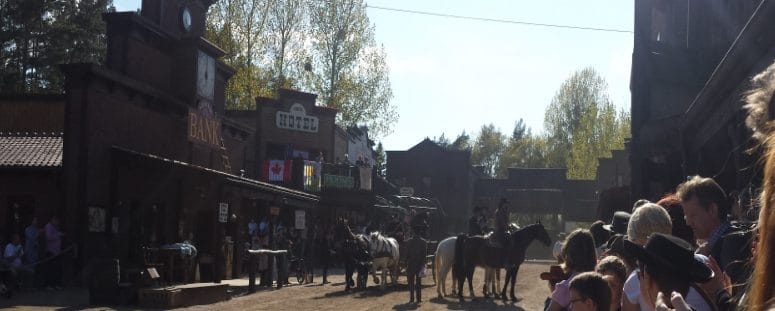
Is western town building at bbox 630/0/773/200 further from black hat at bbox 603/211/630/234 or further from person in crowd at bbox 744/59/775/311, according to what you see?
person in crowd at bbox 744/59/775/311

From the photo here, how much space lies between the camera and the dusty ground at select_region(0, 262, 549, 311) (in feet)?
62.6

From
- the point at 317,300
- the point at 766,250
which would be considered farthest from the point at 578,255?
the point at 317,300

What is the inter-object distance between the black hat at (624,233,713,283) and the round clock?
28.1 metres

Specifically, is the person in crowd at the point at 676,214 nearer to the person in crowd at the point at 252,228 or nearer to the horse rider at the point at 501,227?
the horse rider at the point at 501,227

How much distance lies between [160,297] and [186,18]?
14707 millimetres

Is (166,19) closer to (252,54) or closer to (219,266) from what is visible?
(219,266)

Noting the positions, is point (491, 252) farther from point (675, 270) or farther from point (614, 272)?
→ point (675, 270)

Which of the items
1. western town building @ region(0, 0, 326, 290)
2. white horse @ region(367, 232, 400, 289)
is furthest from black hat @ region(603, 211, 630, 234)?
white horse @ region(367, 232, 400, 289)

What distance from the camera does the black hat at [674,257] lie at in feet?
14.4

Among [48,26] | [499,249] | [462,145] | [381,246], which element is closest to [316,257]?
[381,246]

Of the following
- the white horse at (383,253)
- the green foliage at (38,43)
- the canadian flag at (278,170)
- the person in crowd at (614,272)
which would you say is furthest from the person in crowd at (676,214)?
the green foliage at (38,43)

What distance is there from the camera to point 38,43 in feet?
162

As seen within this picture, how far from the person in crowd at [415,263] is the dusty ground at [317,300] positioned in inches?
12.3

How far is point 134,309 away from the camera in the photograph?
18.4m
